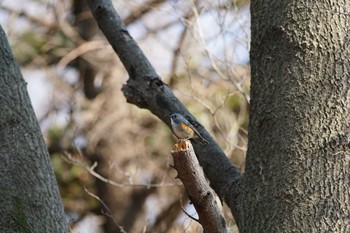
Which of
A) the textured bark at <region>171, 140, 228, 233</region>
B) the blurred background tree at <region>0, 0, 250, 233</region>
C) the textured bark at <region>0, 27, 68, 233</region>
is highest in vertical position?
the blurred background tree at <region>0, 0, 250, 233</region>

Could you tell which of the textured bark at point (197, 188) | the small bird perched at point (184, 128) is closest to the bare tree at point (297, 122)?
the textured bark at point (197, 188)

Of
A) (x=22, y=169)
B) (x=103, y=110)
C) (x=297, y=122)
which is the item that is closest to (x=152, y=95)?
(x=22, y=169)

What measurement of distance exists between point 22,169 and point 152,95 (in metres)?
0.58

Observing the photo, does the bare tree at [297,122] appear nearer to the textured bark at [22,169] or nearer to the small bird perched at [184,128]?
the small bird perched at [184,128]

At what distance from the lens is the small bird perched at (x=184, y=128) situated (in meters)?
2.60

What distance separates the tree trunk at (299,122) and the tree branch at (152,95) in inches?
10.2

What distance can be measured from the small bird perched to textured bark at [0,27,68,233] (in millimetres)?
456

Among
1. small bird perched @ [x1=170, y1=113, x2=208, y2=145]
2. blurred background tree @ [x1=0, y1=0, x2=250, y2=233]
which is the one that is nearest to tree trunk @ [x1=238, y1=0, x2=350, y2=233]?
small bird perched @ [x1=170, y1=113, x2=208, y2=145]

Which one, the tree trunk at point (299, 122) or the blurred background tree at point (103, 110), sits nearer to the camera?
the tree trunk at point (299, 122)

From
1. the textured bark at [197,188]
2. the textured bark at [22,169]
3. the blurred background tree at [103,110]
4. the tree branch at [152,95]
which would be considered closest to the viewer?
the textured bark at [197,188]

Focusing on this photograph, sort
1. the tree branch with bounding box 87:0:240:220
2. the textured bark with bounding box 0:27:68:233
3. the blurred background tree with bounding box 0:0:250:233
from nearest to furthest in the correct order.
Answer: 1. the textured bark with bounding box 0:27:68:233
2. the tree branch with bounding box 87:0:240:220
3. the blurred background tree with bounding box 0:0:250:233

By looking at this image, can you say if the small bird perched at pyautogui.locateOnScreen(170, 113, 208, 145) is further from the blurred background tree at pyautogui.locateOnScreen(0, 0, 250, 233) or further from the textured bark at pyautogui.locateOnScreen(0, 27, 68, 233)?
the blurred background tree at pyautogui.locateOnScreen(0, 0, 250, 233)

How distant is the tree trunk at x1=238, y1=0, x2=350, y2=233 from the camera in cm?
208

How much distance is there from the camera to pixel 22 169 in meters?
2.37
